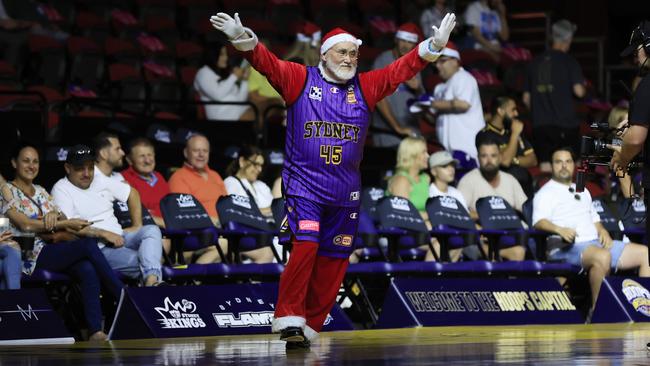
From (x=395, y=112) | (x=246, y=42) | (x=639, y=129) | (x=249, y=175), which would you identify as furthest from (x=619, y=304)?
(x=246, y=42)

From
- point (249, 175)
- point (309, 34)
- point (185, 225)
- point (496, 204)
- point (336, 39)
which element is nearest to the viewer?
point (336, 39)

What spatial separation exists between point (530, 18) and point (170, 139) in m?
9.87

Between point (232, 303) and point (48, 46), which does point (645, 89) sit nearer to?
point (232, 303)

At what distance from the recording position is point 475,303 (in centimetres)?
1220

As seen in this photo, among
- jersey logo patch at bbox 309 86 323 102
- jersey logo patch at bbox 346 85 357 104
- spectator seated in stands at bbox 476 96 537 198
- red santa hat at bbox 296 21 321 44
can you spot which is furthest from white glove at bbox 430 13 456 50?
red santa hat at bbox 296 21 321 44

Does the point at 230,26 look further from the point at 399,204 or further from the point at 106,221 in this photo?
the point at 399,204

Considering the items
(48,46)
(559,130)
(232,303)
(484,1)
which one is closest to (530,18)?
(484,1)

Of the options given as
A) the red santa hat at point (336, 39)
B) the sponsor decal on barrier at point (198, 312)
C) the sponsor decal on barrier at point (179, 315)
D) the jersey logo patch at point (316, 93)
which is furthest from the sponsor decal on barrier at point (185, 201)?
the jersey logo patch at point (316, 93)

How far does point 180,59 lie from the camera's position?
18562 mm

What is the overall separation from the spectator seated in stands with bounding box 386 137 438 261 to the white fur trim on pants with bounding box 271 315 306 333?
501cm

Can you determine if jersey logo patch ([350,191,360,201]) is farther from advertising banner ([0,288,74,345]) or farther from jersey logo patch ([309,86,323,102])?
advertising banner ([0,288,74,345])

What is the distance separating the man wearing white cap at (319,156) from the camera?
8930 millimetres

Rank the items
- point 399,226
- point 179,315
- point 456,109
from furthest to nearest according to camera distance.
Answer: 1. point 456,109
2. point 399,226
3. point 179,315

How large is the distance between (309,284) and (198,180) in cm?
414
